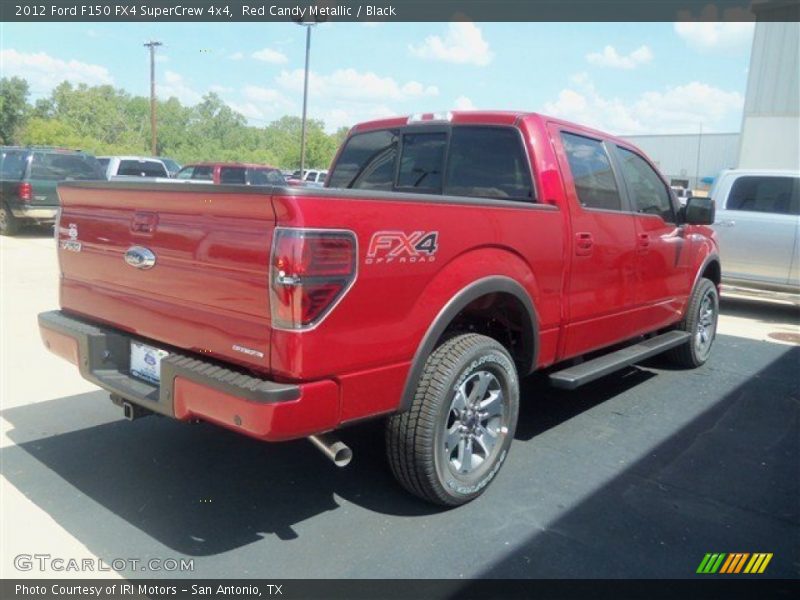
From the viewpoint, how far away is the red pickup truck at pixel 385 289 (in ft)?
8.60

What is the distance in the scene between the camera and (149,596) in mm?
2730

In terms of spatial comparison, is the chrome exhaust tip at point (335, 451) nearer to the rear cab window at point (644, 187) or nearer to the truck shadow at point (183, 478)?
the truck shadow at point (183, 478)

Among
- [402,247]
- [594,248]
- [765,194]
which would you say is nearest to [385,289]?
[402,247]

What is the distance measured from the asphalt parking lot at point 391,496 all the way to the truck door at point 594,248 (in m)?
0.74

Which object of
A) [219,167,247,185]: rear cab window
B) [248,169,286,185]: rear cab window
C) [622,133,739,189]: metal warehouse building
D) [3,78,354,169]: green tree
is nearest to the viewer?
[248,169,286,185]: rear cab window

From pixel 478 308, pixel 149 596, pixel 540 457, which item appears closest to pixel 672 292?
pixel 540 457

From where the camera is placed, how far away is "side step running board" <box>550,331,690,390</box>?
405cm

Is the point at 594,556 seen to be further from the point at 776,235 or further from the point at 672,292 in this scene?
the point at 776,235

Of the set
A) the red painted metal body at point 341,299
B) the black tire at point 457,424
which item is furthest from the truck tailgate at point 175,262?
the black tire at point 457,424

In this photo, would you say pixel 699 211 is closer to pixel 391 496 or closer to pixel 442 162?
pixel 442 162

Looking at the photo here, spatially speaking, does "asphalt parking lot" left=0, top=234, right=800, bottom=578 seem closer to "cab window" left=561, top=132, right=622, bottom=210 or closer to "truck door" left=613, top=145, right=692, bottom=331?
"truck door" left=613, top=145, right=692, bottom=331

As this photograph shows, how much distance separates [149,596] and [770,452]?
3.79 meters

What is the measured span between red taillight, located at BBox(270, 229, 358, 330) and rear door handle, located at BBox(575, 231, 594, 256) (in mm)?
1929

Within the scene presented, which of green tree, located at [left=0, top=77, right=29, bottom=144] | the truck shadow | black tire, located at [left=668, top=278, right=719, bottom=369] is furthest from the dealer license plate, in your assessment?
green tree, located at [left=0, top=77, right=29, bottom=144]
